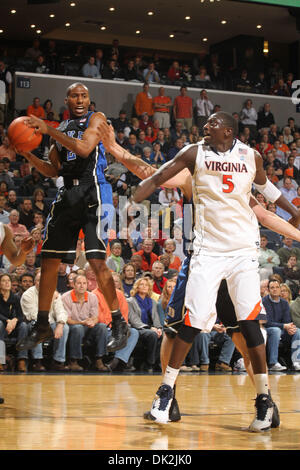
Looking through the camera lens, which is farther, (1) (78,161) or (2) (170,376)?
(1) (78,161)

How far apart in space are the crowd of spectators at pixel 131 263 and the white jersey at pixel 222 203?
5.23ft

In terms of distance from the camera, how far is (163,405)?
16.2 feet

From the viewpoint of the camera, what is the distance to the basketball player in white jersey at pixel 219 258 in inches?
192

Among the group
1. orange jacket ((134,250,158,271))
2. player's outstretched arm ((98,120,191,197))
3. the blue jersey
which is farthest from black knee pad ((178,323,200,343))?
orange jacket ((134,250,158,271))

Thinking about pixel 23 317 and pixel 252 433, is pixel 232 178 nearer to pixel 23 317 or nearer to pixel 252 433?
pixel 252 433

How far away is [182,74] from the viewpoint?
65.0 feet

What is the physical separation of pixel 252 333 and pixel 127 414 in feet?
4.24

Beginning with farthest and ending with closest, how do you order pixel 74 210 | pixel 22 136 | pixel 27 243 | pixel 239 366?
pixel 239 366 < pixel 27 243 < pixel 74 210 < pixel 22 136

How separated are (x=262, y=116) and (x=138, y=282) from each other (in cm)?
1078

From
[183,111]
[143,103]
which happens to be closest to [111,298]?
[143,103]

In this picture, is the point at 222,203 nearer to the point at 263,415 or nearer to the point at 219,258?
the point at 219,258

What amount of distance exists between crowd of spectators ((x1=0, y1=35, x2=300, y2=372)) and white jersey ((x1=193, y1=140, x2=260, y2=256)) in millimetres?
1593
